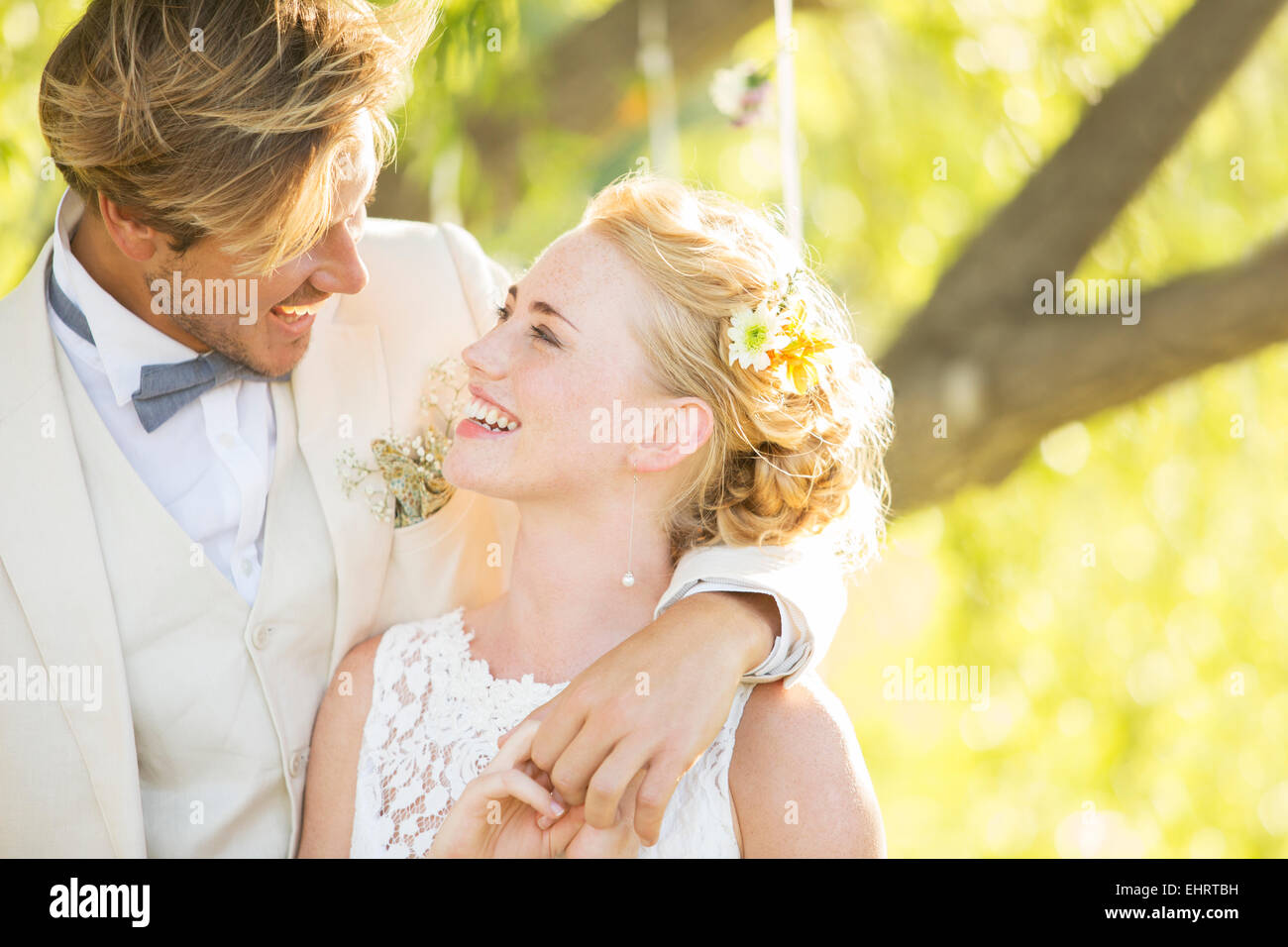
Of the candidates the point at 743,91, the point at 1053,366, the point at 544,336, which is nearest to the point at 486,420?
the point at 544,336

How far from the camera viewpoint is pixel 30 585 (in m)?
1.83

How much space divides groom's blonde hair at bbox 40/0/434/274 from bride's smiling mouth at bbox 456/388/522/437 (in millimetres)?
415

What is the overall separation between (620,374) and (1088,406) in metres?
1.81

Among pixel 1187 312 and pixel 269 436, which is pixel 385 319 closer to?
pixel 269 436

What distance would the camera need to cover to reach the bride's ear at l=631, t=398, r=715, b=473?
195 cm

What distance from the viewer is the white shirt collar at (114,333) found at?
2002mm

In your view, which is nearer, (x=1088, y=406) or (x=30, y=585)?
(x=30, y=585)

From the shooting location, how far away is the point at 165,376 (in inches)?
78.9

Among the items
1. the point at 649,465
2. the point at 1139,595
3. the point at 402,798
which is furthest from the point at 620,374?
the point at 1139,595

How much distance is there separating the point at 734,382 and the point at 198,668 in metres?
1.03

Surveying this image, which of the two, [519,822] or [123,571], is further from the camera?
[123,571]
